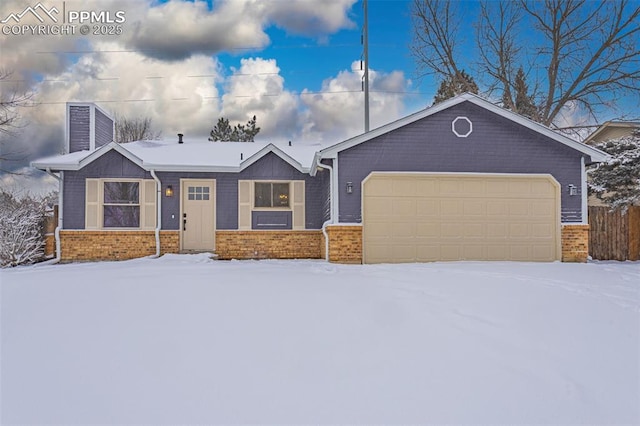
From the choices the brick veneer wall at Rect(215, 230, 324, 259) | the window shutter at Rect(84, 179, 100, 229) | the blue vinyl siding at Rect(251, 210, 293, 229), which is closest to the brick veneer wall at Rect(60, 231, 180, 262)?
the window shutter at Rect(84, 179, 100, 229)

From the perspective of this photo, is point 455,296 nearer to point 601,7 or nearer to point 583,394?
point 583,394

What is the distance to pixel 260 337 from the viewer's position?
418cm

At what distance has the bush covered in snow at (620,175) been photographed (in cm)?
1349

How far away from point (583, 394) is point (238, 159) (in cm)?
1154

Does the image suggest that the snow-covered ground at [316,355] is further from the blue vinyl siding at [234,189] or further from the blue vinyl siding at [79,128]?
the blue vinyl siding at [79,128]

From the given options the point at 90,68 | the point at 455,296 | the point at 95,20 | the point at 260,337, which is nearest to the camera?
the point at 260,337

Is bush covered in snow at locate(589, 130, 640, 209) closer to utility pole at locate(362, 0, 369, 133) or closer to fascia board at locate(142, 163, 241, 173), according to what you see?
utility pole at locate(362, 0, 369, 133)

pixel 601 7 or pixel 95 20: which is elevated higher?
pixel 601 7

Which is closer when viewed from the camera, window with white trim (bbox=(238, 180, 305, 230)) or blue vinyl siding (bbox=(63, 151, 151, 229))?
blue vinyl siding (bbox=(63, 151, 151, 229))

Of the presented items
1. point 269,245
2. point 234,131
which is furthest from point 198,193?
point 234,131

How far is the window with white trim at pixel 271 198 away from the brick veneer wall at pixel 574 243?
22.7ft

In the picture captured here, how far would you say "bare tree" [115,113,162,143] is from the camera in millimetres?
26609

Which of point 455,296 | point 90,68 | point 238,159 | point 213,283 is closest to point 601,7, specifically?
point 238,159

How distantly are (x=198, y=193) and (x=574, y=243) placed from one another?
10192mm
